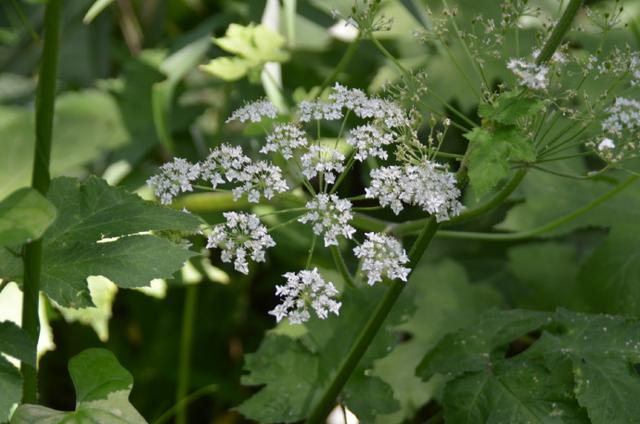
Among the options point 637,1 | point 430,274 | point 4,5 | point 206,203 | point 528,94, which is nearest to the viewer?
point 528,94

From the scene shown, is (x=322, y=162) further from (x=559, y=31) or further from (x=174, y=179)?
(x=559, y=31)

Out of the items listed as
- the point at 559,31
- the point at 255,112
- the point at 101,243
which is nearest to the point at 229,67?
the point at 255,112

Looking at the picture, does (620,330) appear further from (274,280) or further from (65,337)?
(65,337)

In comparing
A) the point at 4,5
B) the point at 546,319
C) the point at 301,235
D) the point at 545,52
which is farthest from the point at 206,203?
the point at 4,5

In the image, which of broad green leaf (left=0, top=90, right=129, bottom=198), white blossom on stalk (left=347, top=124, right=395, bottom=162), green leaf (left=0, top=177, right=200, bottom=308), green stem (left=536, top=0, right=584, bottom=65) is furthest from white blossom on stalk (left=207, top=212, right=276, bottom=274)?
broad green leaf (left=0, top=90, right=129, bottom=198)

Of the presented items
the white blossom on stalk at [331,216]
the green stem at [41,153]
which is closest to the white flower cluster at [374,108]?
the white blossom on stalk at [331,216]

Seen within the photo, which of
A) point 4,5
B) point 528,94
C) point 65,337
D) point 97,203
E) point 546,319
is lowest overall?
point 65,337
